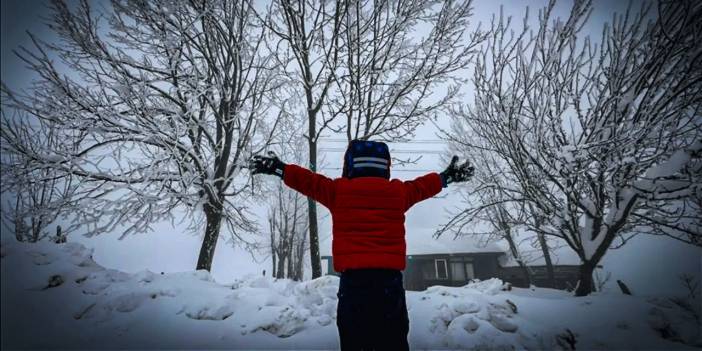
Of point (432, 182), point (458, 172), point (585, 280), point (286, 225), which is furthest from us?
point (286, 225)

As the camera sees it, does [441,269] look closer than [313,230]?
No

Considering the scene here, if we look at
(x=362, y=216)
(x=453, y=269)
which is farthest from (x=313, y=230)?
(x=453, y=269)

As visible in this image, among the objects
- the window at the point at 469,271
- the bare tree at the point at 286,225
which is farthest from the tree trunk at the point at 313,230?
the window at the point at 469,271

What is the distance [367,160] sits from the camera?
1.97 m

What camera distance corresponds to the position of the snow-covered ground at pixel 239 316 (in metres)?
2.45

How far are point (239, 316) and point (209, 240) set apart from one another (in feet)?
10.6

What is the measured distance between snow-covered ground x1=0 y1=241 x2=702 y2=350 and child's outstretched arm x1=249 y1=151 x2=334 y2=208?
159 cm

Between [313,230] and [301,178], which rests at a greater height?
[301,178]

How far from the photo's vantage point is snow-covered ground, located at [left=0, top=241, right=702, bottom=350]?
245cm

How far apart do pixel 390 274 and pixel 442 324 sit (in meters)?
1.80

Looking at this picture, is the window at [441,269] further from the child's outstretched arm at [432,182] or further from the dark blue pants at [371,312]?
the dark blue pants at [371,312]

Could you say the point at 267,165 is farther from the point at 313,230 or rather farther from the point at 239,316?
the point at 313,230

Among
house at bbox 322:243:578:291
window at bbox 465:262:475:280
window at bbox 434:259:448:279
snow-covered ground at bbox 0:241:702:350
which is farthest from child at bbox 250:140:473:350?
window at bbox 465:262:475:280

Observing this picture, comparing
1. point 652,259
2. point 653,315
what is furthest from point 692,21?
point 652,259
